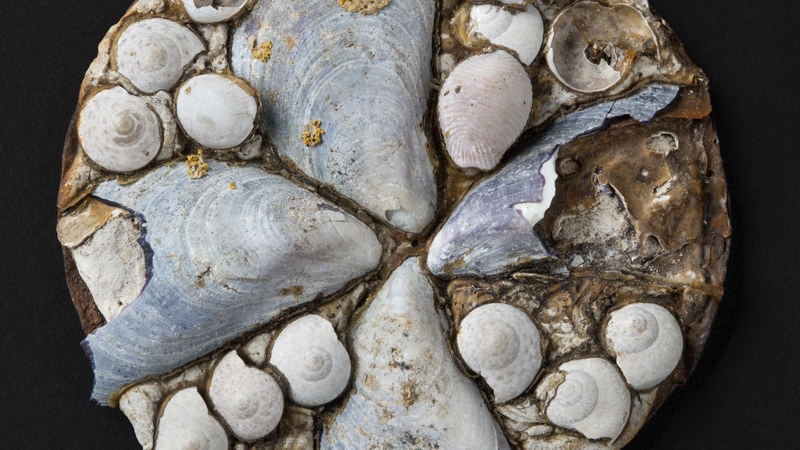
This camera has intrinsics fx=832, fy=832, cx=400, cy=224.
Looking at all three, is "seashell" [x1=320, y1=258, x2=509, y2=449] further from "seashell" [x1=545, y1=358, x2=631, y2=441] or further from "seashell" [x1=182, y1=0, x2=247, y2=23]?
"seashell" [x1=182, y1=0, x2=247, y2=23]

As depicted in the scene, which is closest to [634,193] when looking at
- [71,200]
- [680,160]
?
[680,160]

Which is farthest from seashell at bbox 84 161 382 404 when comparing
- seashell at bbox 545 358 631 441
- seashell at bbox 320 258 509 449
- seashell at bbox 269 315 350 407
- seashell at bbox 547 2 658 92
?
seashell at bbox 547 2 658 92

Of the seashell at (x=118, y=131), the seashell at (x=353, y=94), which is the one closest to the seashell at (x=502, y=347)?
the seashell at (x=353, y=94)

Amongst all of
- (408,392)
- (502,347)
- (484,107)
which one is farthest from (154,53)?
(502,347)

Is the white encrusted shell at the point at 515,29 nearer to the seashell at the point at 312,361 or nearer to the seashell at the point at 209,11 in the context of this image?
the seashell at the point at 209,11

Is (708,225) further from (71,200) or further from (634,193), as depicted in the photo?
(71,200)

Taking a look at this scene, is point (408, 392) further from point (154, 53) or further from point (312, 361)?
point (154, 53)
